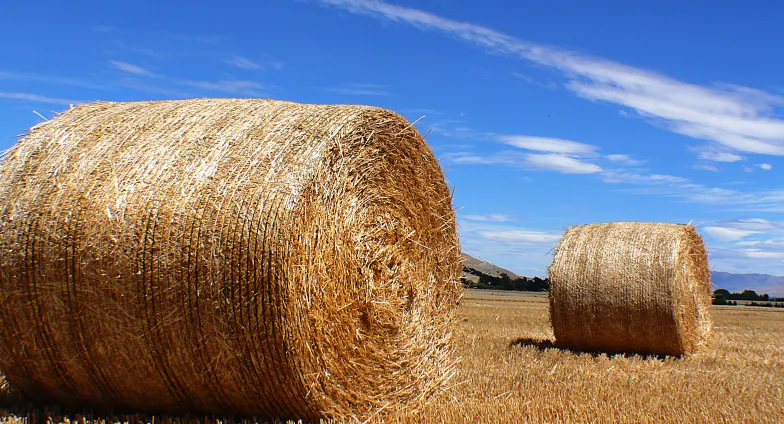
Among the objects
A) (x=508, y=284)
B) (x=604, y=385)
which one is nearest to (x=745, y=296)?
(x=508, y=284)

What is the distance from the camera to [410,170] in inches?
248

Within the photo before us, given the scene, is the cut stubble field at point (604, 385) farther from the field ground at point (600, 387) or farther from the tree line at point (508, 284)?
the tree line at point (508, 284)

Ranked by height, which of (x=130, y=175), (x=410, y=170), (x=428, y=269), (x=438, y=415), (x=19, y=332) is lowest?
(x=438, y=415)

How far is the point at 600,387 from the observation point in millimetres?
6496

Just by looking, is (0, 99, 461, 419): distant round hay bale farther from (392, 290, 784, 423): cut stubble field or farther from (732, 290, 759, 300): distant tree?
(732, 290, 759, 300): distant tree

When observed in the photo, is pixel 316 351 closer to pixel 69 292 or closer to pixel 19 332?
pixel 69 292

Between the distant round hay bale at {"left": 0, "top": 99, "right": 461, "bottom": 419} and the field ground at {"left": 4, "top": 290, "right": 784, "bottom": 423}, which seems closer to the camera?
the distant round hay bale at {"left": 0, "top": 99, "right": 461, "bottom": 419}

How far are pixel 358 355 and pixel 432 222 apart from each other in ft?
5.89

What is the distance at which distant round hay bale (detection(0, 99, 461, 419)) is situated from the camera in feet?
14.9

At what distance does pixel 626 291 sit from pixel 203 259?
6467 millimetres

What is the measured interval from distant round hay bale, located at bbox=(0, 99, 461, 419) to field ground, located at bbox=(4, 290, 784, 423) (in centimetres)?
61

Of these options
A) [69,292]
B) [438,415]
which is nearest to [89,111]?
[69,292]

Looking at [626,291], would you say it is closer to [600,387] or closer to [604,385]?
[604,385]

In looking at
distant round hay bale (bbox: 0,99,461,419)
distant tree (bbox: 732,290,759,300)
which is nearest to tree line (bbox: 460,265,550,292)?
distant tree (bbox: 732,290,759,300)
